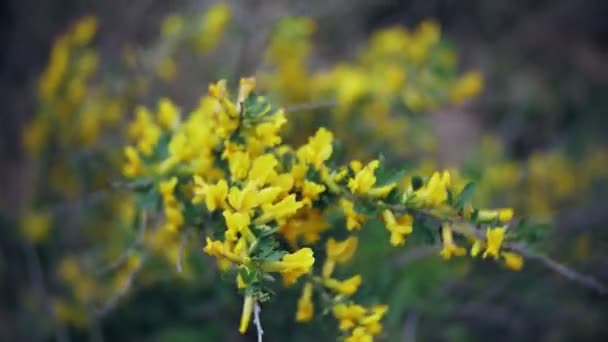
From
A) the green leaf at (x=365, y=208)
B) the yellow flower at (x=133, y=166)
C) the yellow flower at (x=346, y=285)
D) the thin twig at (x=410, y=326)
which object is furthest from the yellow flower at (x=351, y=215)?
the thin twig at (x=410, y=326)

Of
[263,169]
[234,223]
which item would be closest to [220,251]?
[234,223]

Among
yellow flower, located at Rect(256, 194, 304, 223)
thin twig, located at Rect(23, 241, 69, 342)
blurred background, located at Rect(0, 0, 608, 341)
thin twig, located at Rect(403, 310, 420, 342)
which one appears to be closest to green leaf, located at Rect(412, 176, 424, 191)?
yellow flower, located at Rect(256, 194, 304, 223)

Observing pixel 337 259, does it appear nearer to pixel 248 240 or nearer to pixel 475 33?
pixel 248 240

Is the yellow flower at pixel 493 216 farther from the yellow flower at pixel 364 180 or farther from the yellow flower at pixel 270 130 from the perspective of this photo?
the yellow flower at pixel 270 130

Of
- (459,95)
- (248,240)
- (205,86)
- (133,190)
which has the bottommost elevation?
(248,240)

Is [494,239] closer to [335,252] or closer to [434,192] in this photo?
[434,192]

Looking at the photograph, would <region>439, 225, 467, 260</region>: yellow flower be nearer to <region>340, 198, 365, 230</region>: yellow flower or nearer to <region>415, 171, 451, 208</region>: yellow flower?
<region>415, 171, 451, 208</region>: yellow flower

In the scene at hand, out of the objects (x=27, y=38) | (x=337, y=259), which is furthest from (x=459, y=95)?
(x=27, y=38)
